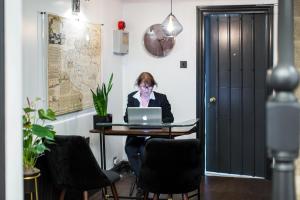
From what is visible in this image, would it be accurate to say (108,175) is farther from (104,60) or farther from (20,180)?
(104,60)

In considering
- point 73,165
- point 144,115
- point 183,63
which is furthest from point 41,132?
point 183,63

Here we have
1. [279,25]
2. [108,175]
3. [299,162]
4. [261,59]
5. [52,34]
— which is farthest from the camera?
[261,59]

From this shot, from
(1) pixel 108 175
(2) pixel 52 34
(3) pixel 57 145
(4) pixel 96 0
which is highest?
(4) pixel 96 0

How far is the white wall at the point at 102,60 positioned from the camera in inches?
142

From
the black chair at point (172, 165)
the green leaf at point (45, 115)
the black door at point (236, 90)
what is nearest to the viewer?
the green leaf at point (45, 115)

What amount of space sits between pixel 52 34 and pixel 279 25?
3168 mm

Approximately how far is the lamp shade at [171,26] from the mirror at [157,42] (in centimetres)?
44

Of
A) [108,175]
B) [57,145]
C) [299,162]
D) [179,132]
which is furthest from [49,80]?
[299,162]

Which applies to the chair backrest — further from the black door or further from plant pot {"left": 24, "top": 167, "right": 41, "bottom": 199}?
the black door

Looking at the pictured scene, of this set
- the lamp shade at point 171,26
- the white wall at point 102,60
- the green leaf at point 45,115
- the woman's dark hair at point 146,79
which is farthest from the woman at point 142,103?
the green leaf at point 45,115

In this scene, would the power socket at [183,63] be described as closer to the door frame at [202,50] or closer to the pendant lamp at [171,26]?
the door frame at [202,50]

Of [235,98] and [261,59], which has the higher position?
[261,59]

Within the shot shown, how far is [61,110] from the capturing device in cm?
413

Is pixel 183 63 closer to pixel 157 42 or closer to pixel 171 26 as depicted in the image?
pixel 157 42
